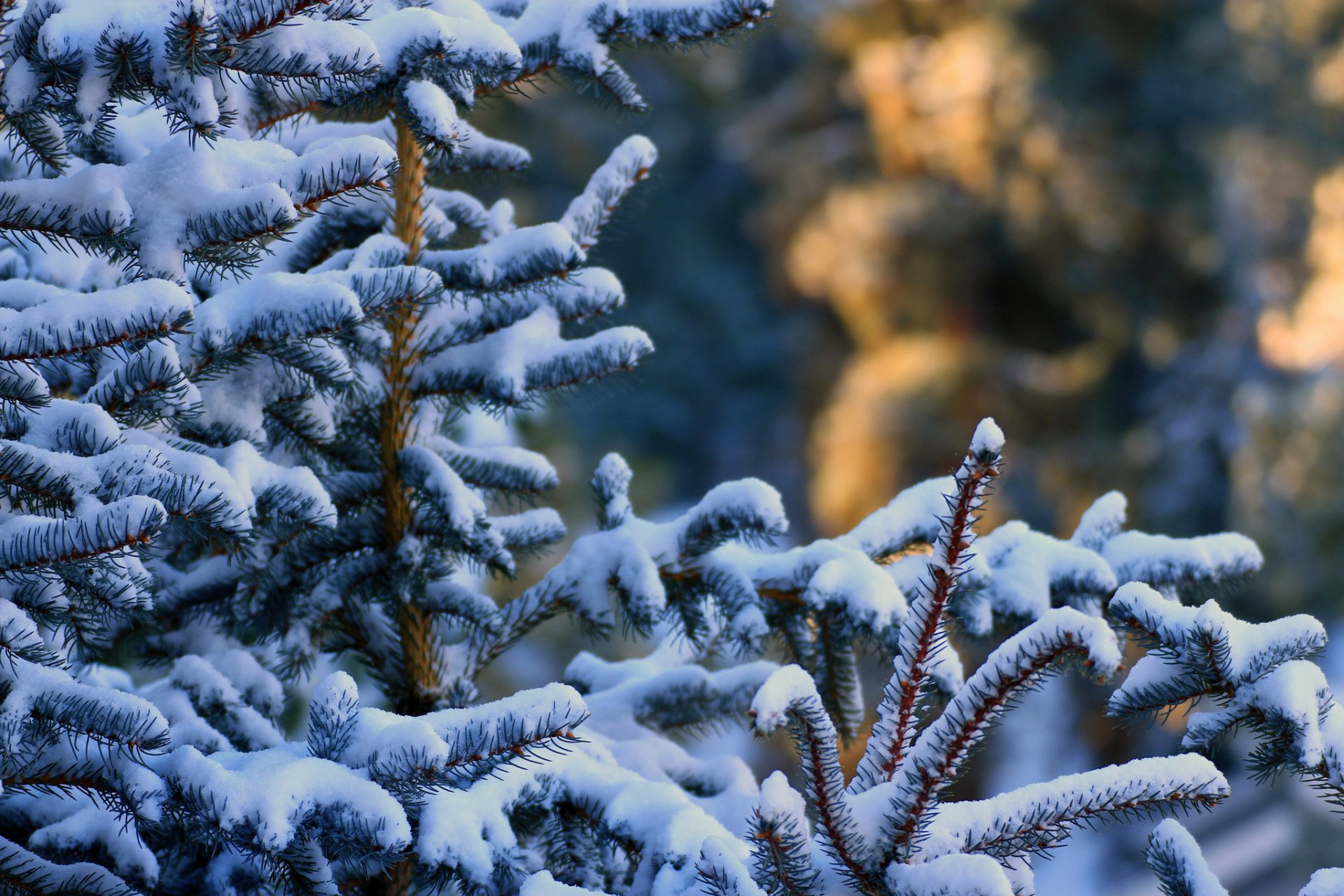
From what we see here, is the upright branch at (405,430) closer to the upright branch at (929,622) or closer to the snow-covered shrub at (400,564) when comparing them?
the snow-covered shrub at (400,564)

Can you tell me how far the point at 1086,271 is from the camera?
7988 millimetres

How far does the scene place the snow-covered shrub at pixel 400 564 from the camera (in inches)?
38.9

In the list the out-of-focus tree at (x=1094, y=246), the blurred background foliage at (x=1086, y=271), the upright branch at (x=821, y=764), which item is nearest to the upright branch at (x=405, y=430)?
the upright branch at (x=821, y=764)

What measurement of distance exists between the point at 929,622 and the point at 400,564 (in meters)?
0.76

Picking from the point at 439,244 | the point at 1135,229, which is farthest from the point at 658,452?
the point at 439,244

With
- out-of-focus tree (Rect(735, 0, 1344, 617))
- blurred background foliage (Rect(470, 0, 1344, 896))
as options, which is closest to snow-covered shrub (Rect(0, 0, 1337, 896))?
blurred background foliage (Rect(470, 0, 1344, 896))

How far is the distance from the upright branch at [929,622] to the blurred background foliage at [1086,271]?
5.45 metres

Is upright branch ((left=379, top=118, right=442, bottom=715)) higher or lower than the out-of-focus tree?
lower

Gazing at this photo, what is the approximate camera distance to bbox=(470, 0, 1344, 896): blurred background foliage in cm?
714

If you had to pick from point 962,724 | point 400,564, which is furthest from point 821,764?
point 400,564

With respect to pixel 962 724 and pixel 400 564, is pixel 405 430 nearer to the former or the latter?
pixel 400 564

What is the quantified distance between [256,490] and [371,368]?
0.30 meters

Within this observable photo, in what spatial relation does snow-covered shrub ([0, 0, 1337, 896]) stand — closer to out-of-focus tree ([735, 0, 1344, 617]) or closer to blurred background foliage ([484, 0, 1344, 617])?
blurred background foliage ([484, 0, 1344, 617])

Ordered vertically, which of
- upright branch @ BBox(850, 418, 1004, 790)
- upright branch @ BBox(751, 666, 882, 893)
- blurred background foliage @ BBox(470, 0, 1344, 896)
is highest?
blurred background foliage @ BBox(470, 0, 1344, 896)
